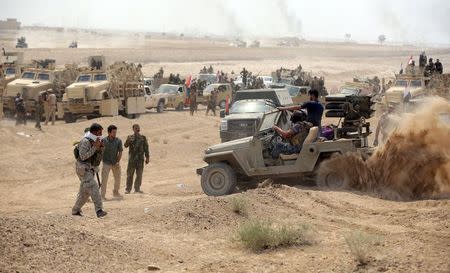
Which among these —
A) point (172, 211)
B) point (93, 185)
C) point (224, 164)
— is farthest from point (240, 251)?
point (224, 164)

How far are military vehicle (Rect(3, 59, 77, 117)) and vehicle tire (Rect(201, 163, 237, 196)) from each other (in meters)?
17.5

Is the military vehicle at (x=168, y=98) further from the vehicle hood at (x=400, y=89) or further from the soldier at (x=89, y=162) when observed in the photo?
the soldier at (x=89, y=162)

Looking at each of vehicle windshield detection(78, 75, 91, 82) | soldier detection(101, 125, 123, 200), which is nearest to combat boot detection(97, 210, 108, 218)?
soldier detection(101, 125, 123, 200)

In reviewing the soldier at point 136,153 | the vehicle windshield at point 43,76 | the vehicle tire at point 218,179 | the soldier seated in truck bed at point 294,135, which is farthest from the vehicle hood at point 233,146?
the vehicle windshield at point 43,76

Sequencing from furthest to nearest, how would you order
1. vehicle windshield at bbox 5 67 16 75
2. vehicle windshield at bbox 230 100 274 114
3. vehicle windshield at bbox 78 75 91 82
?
1. vehicle windshield at bbox 5 67 16 75
2. vehicle windshield at bbox 78 75 91 82
3. vehicle windshield at bbox 230 100 274 114

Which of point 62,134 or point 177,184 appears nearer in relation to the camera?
point 177,184

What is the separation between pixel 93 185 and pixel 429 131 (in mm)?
6284

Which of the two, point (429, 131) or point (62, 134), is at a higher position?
point (429, 131)

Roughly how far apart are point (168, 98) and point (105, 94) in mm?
6921

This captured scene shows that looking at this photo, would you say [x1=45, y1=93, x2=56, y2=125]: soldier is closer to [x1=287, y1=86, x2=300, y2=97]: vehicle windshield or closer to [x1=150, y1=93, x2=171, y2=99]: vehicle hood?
[x1=150, y1=93, x2=171, y2=99]: vehicle hood

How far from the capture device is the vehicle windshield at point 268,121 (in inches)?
557

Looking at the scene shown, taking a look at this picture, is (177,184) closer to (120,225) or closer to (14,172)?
(14,172)

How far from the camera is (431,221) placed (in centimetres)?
1064

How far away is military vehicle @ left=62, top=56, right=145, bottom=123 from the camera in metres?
30.1
